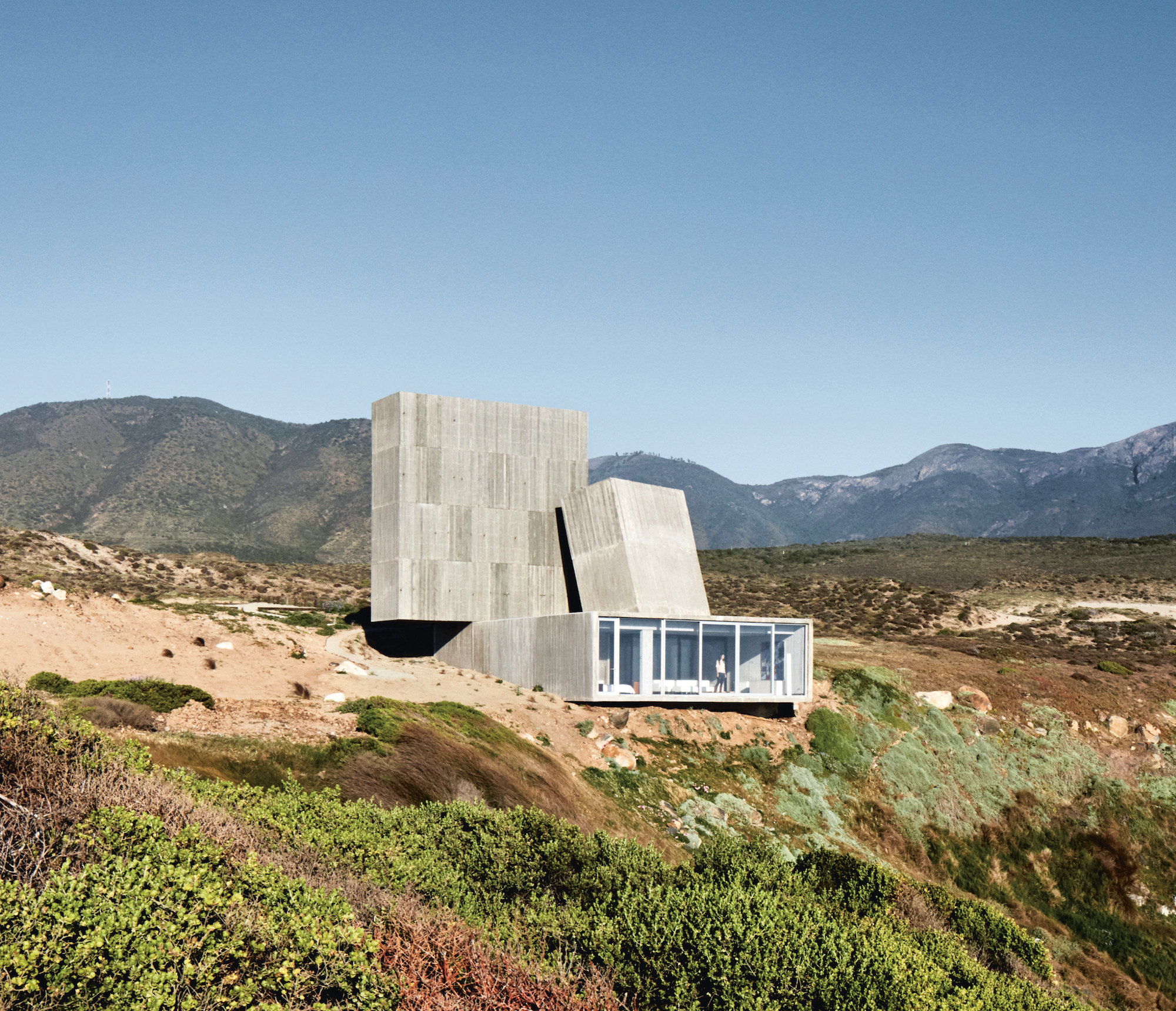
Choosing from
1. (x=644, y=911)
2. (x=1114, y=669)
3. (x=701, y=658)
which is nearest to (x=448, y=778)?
(x=644, y=911)

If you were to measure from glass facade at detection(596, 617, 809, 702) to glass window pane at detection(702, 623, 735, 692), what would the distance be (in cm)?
2

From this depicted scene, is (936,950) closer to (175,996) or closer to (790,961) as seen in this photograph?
(790,961)

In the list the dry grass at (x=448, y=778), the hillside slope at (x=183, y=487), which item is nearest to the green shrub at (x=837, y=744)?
the dry grass at (x=448, y=778)

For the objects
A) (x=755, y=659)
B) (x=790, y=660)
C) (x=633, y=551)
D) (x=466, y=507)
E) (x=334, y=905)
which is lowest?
(x=790, y=660)

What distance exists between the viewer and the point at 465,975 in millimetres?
9156

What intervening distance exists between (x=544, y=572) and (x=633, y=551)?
15.6ft

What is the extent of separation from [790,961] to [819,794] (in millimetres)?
21509

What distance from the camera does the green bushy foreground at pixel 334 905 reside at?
314 inches

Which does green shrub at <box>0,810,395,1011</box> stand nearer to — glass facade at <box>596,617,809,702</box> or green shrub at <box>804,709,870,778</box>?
glass facade at <box>596,617,809,702</box>

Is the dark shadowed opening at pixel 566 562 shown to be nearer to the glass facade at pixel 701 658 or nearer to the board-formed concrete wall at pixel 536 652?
the board-formed concrete wall at pixel 536 652

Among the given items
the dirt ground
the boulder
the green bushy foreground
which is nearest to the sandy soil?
the dirt ground

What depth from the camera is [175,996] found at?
780 centimetres

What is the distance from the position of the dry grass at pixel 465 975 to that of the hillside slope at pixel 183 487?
416ft

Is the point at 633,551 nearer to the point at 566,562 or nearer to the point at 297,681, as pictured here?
the point at 566,562
